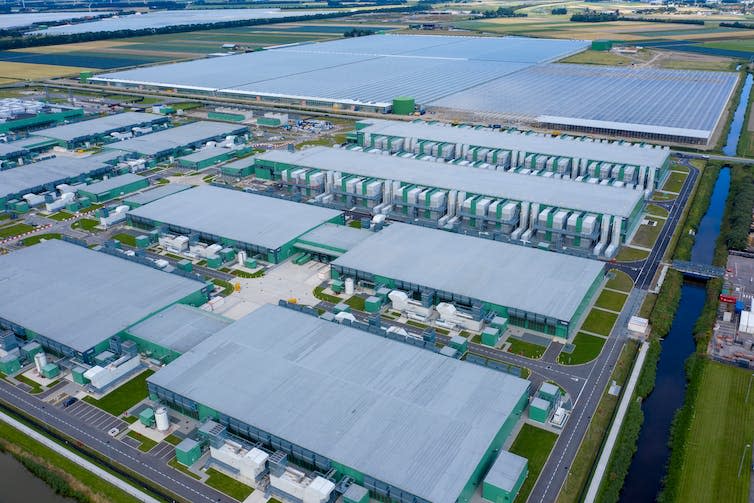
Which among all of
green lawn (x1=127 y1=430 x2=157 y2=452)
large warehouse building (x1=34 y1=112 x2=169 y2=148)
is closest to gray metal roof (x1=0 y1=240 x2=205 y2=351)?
green lawn (x1=127 y1=430 x2=157 y2=452)

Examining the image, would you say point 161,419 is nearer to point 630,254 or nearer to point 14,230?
point 14,230

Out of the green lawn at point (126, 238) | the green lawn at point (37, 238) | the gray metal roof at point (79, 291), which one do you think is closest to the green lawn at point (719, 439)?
the gray metal roof at point (79, 291)

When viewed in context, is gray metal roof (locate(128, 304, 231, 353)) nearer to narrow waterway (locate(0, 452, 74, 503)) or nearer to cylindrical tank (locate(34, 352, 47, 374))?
cylindrical tank (locate(34, 352, 47, 374))

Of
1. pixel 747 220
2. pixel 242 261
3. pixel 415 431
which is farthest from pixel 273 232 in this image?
pixel 747 220

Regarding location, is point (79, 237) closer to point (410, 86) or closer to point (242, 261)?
point (242, 261)

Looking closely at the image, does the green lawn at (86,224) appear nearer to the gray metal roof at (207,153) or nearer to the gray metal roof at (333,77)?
the gray metal roof at (207,153)

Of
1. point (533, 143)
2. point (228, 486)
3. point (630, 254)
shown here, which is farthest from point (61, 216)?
point (630, 254)
